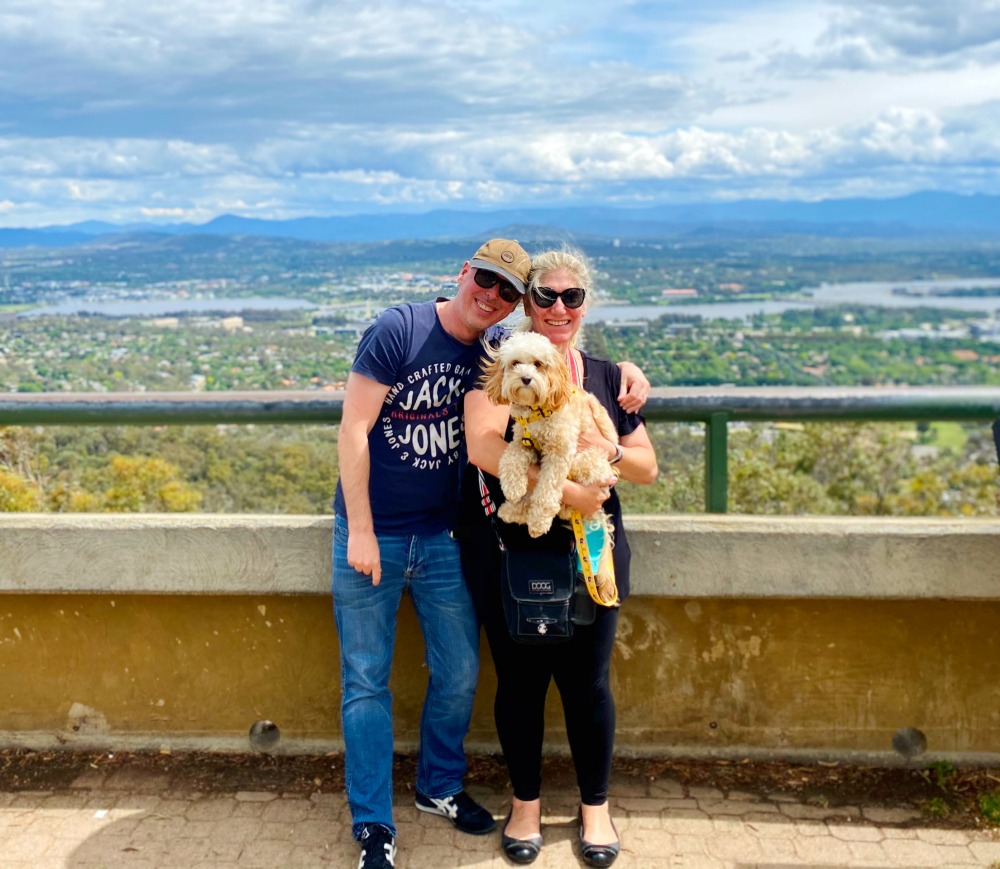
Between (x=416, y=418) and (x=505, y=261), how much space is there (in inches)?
25.8

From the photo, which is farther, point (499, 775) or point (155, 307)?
point (155, 307)

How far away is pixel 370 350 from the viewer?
3480 mm

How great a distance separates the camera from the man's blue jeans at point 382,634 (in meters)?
3.73

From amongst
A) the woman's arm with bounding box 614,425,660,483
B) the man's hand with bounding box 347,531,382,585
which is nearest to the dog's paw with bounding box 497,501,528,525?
the woman's arm with bounding box 614,425,660,483

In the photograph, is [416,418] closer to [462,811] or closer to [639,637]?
[639,637]

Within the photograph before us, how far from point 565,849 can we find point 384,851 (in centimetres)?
68

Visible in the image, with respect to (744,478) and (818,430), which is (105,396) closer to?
(744,478)

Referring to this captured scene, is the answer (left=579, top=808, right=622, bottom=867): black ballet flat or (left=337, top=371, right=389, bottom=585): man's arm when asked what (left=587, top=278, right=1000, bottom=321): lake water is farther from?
(left=579, top=808, right=622, bottom=867): black ballet flat

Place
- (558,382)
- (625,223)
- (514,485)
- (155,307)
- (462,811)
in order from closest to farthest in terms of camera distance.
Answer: (558,382) → (514,485) → (462,811) → (155,307) → (625,223)

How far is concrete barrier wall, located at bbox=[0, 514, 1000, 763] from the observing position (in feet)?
13.2

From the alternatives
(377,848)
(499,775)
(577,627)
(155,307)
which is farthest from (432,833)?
(155,307)

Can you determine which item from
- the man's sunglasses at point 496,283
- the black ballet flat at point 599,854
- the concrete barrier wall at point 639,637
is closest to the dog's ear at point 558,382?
the man's sunglasses at point 496,283

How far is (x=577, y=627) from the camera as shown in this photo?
3549 mm

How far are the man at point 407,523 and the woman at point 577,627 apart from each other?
0.12 m
